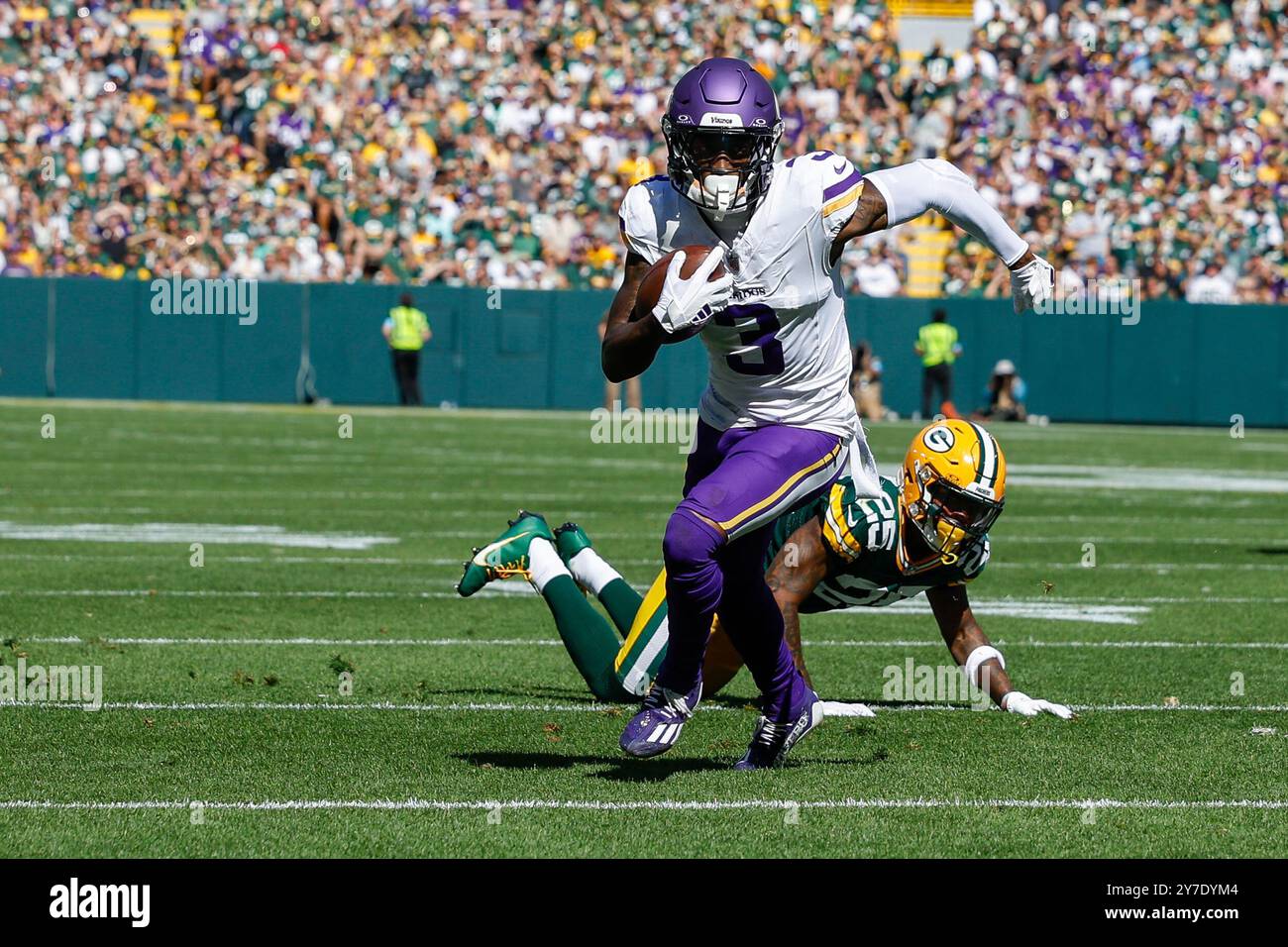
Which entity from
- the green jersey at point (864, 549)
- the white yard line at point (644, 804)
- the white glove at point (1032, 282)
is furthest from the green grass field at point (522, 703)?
the white glove at point (1032, 282)

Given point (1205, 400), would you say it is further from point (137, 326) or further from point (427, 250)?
point (137, 326)

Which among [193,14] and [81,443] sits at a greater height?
[193,14]

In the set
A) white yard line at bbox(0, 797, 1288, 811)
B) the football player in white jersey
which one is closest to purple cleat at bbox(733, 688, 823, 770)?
the football player in white jersey

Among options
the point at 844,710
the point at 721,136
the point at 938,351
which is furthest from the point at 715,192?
the point at 938,351

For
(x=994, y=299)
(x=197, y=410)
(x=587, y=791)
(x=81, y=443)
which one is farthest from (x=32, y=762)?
(x=994, y=299)

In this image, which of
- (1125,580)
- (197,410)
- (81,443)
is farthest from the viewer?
(197,410)

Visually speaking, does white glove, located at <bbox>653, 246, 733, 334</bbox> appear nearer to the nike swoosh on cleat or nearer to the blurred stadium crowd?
the nike swoosh on cleat

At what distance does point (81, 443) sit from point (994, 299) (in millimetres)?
14034

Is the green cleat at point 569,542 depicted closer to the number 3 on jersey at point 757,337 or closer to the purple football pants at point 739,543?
the purple football pants at point 739,543

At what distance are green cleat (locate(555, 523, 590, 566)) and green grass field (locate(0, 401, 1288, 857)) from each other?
1.56 feet

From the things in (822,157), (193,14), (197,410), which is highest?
(193,14)

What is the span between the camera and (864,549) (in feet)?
22.5

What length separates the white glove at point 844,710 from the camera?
6.97m

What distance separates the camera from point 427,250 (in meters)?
29.5
